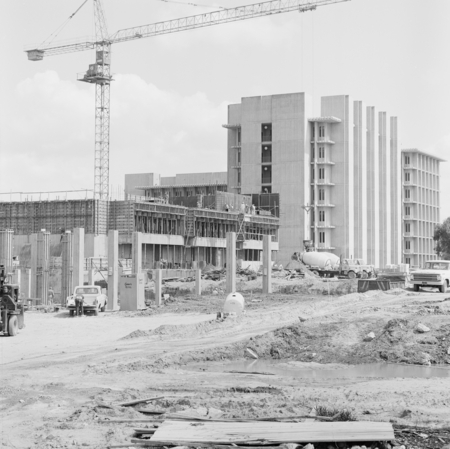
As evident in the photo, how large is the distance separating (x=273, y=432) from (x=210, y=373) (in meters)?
7.28

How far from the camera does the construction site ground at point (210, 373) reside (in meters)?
11.7

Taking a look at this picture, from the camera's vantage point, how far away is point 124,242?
65.9 meters

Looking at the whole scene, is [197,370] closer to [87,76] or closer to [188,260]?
[188,260]

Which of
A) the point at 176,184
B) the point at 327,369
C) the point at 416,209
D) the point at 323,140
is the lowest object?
the point at 327,369

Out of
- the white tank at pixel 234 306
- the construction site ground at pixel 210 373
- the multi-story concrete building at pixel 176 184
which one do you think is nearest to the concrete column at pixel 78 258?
the construction site ground at pixel 210 373

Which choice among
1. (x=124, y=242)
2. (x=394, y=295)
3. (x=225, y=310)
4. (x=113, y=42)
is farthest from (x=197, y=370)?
(x=113, y=42)

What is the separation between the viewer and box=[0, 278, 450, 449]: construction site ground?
1172 cm

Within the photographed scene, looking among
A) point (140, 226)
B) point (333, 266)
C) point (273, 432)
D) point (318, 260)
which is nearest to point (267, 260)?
point (333, 266)

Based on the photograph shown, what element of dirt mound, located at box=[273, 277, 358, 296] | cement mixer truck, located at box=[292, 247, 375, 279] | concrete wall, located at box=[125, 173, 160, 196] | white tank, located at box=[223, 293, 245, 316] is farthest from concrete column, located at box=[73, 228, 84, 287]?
concrete wall, located at box=[125, 173, 160, 196]

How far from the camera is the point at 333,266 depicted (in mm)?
66688

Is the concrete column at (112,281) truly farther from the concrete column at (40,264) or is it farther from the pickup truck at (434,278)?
the pickup truck at (434,278)

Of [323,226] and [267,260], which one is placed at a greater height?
[323,226]

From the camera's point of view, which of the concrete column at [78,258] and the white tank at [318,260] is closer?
the concrete column at [78,258]

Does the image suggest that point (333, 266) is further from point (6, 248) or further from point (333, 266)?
point (6, 248)
